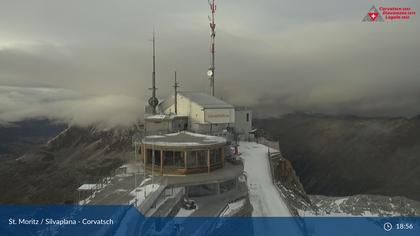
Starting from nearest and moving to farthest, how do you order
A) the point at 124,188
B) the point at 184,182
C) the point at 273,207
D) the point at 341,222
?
1. the point at 124,188
2. the point at 184,182
3. the point at 273,207
4. the point at 341,222

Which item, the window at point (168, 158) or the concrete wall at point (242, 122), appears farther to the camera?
the concrete wall at point (242, 122)

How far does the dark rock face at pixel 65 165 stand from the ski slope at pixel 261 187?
69.3 feet

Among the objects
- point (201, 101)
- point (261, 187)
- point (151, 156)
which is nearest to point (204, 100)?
point (201, 101)

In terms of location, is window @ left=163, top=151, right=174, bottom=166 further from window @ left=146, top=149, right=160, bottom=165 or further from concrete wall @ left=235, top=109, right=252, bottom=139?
concrete wall @ left=235, top=109, right=252, bottom=139

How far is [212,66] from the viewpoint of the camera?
206ft

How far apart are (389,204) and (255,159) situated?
486 ft

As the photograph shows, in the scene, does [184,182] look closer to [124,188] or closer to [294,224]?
[124,188]

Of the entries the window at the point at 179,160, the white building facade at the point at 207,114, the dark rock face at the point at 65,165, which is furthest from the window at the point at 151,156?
the dark rock face at the point at 65,165

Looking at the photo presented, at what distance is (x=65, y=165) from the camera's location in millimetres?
138750

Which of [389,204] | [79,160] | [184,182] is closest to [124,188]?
[184,182]

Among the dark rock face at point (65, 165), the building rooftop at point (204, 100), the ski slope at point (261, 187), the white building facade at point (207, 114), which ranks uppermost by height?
the building rooftop at point (204, 100)

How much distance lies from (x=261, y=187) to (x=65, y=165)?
12138 cm

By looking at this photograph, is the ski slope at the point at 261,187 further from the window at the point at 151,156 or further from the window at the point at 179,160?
the window at the point at 151,156

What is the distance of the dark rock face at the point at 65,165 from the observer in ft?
318
